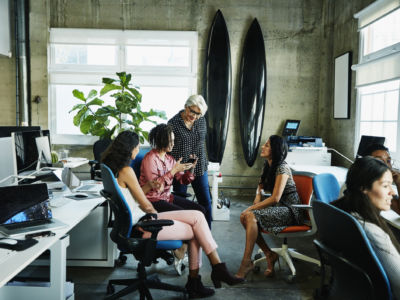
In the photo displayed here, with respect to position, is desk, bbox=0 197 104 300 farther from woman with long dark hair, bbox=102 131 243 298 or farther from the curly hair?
the curly hair

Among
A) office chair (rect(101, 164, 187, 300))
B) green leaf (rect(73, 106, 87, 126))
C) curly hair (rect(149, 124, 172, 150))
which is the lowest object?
office chair (rect(101, 164, 187, 300))

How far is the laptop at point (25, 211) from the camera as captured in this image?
1792 mm

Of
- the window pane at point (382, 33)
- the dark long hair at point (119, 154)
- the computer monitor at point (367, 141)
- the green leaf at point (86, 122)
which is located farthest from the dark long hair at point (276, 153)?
the green leaf at point (86, 122)

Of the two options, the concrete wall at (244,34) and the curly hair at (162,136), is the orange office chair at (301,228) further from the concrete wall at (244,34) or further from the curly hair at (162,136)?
the concrete wall at (244,34)

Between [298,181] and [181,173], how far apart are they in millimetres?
999

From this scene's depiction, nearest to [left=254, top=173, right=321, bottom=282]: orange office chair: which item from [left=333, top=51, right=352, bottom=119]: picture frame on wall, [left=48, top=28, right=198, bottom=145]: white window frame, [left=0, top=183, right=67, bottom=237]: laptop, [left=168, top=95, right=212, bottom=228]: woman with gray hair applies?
[left=168, top=95, right=212, bottom=228]: woman with gray hair

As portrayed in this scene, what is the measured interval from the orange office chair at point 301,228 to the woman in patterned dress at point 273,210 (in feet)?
0.20

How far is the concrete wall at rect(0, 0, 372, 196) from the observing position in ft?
18.4

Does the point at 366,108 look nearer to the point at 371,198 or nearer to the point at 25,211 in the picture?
the point at 371,198

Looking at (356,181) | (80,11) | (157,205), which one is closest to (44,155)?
(157,205)

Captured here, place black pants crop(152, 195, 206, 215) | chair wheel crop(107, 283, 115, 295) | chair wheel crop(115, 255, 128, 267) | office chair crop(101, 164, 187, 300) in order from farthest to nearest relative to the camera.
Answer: chair wheel crop(115, 255, 128, 267), black pants crop(152, 195, 206, 215), chair wheel crop(107, 283, 115, 295), office chair crop(101, 164, 187, 300)

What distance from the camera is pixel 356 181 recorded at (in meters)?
1.62

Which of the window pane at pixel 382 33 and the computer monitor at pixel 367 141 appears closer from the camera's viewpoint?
the computer monitor at pixel 367 141

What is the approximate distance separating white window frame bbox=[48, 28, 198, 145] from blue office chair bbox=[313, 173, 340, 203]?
3415 mm
